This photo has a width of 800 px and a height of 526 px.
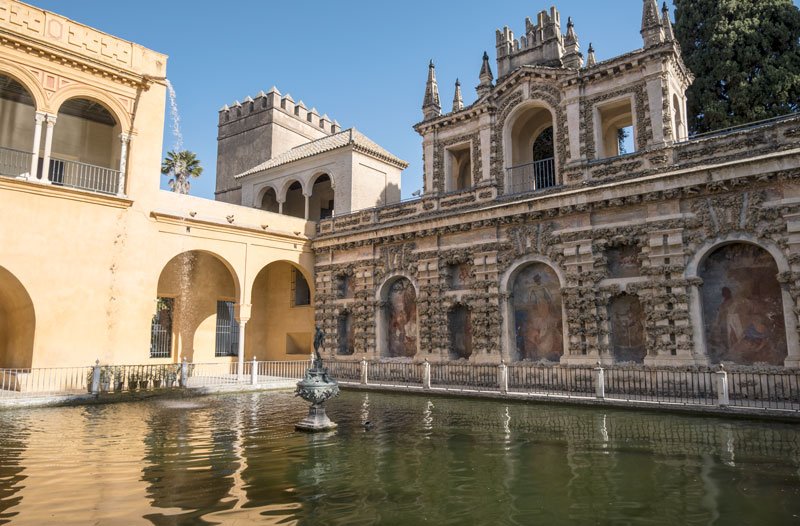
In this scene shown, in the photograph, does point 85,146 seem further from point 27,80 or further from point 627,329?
point 627,329

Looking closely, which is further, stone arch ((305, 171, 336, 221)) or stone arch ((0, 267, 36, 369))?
stone arch ((305, 171, 336, 221))

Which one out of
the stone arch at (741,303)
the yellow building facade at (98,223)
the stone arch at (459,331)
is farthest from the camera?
the stone arch at (459,331)

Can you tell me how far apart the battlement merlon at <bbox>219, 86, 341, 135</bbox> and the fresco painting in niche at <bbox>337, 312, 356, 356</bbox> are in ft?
60.3

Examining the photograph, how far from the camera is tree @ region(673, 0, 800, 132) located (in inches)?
925

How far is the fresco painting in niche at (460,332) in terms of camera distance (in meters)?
21.2

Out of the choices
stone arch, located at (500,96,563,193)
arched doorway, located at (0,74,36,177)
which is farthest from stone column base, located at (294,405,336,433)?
arched doorway, located at (0,74,36,177)

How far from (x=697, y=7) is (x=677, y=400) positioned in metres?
22.2

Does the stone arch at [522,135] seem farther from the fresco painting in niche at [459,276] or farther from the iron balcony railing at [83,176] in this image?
the iron balcony railing at [83,176]

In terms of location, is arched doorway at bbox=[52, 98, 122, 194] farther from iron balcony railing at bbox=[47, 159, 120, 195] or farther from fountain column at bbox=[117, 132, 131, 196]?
fountain column at bbox=[117, 132, 131, 196]

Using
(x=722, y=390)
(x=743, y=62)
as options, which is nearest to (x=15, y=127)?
(x=722, y=390)

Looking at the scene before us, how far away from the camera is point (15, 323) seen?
1861cm

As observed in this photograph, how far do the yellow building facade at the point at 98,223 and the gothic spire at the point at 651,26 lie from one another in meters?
17.4

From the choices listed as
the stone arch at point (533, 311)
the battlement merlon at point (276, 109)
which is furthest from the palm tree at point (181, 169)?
the stone arch at point (533, 311)

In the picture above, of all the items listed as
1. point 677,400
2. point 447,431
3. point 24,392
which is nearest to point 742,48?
point 677,400
